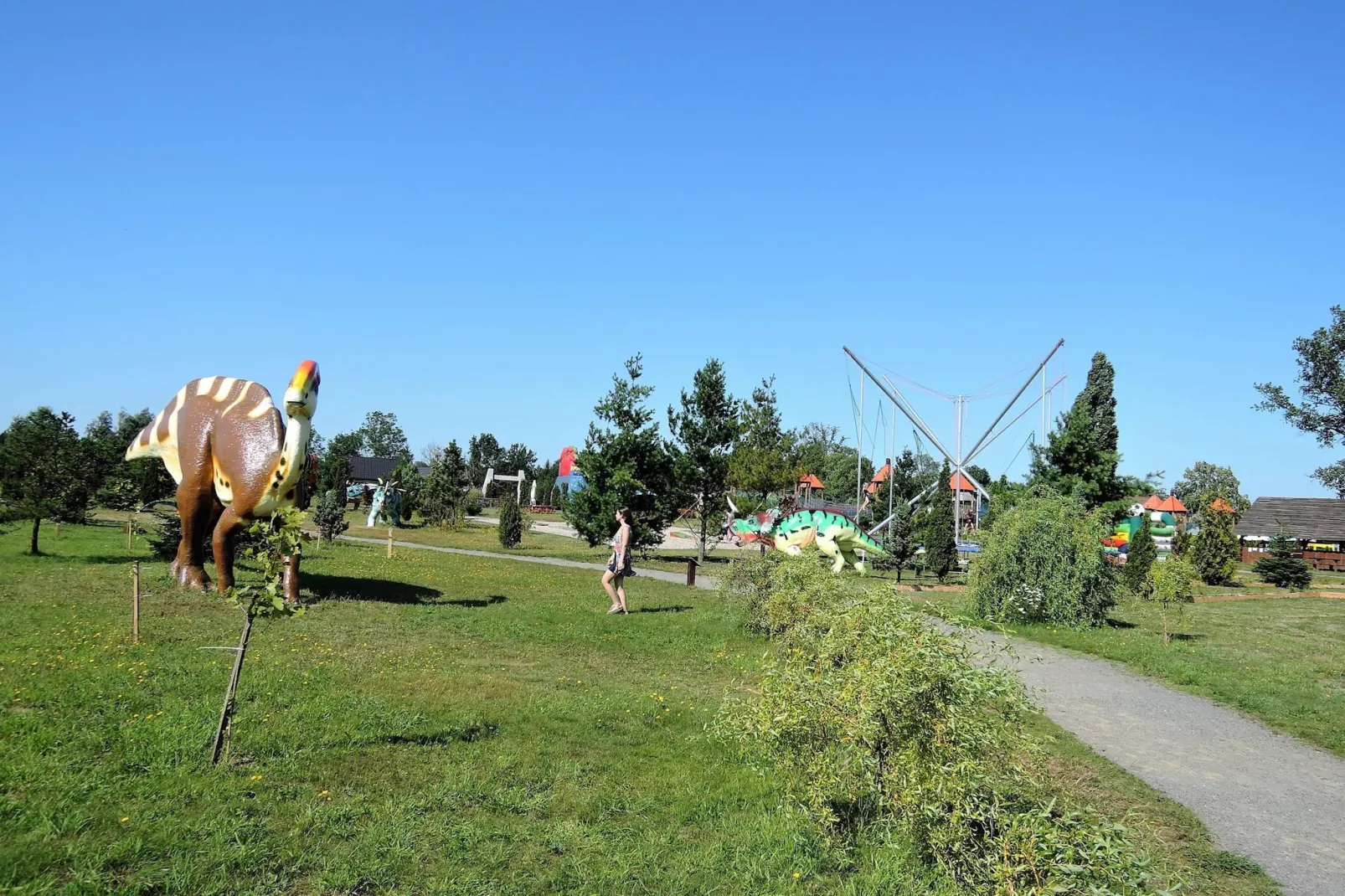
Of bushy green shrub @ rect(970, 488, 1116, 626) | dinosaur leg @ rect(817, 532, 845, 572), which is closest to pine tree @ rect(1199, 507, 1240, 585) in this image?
dinosaur leg @ rect(817, 532, 845, 572)

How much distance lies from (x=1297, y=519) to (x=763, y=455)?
112 feet

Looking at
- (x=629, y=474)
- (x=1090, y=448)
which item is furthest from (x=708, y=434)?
(x=1090, y=448)

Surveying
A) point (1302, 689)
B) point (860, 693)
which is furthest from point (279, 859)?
point (1302, 689)

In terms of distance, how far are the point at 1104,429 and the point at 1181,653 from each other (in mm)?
14803

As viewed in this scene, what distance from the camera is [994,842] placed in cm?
476

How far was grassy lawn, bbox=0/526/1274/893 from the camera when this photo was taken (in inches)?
197

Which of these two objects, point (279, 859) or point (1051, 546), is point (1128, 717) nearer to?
point (1051, 546)

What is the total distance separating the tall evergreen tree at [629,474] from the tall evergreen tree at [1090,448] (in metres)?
12.1

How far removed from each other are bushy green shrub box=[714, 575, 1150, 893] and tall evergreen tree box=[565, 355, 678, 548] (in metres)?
20.4

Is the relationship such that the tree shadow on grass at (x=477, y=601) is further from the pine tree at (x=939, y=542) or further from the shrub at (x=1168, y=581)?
the pine tree at (x=939, y=542)

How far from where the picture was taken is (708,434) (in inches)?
1136

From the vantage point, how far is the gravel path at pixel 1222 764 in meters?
6.32

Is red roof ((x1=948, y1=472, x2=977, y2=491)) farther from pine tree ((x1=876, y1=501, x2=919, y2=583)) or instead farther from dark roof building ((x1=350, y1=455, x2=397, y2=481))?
dark roof building ((x1=350, y1=455, x2=397, y2=481))

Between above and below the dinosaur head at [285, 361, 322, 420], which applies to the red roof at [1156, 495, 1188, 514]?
above
